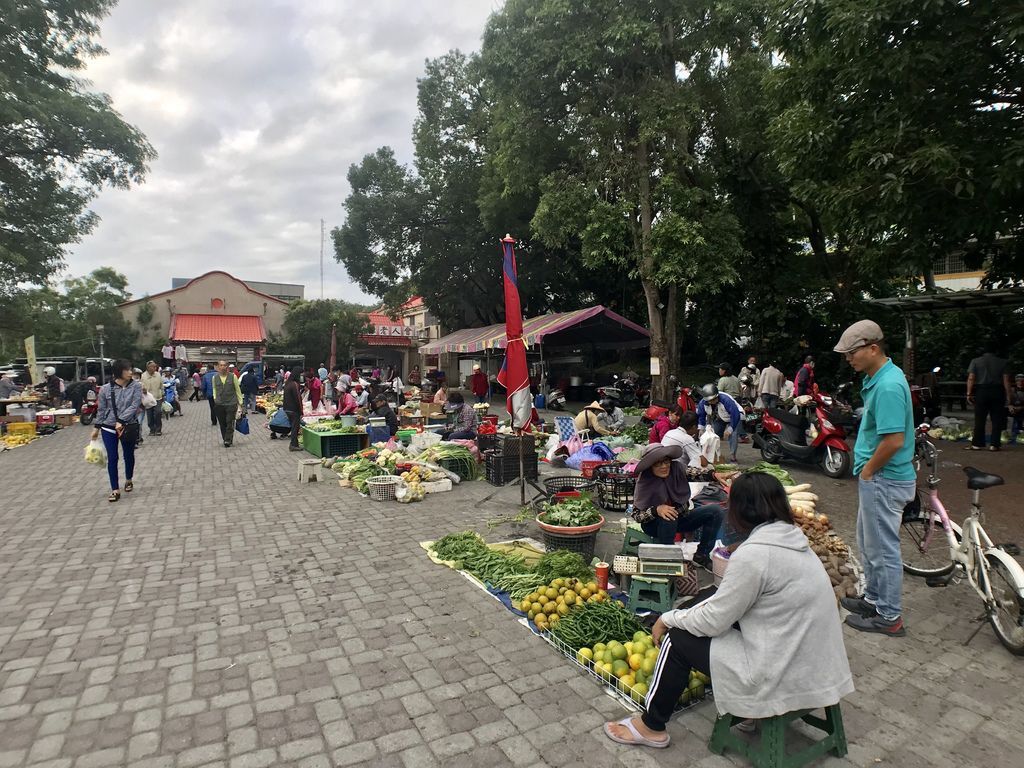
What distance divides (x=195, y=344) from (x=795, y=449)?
115 feet

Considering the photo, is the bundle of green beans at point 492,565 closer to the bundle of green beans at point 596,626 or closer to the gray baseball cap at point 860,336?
the bundle of green beans at point 596,626

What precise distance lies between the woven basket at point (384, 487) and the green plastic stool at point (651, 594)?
181 inches

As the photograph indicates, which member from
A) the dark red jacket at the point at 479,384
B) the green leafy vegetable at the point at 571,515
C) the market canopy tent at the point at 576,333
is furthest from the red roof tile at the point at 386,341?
the green leafy vegetable at the point at 571,515

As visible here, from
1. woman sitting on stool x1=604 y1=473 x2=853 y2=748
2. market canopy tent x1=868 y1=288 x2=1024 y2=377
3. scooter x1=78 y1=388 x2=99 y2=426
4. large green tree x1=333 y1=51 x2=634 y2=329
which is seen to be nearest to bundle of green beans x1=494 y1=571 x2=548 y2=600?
woman sitting on stool x1=604 y1=473 x2=853 y2=748

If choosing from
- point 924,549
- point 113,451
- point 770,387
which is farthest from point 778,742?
point 770,387

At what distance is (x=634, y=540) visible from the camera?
16.6ft

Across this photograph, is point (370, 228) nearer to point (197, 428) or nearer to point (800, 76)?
point (197, 428)

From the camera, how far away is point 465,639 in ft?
13.0

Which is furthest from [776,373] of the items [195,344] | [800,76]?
[195,344]

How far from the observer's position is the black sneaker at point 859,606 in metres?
4.08

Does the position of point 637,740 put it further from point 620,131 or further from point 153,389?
point 620,131

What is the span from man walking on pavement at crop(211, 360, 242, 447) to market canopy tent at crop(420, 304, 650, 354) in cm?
792

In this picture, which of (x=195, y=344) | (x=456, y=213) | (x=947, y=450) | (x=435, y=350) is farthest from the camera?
(x=195, y=344)

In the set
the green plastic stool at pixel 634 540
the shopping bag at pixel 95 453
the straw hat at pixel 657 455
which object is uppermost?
the straw hat at pixel 657 455
